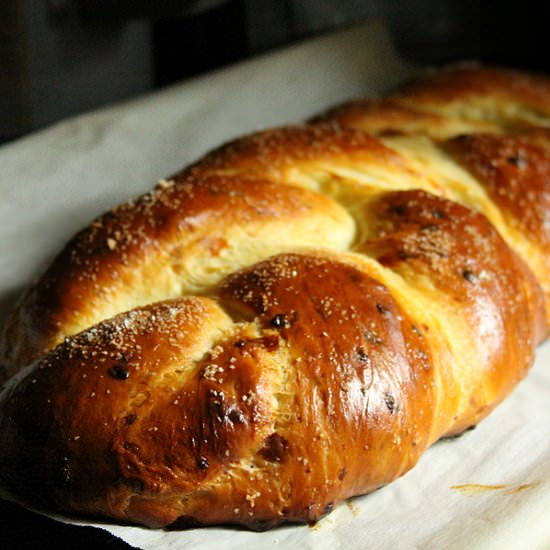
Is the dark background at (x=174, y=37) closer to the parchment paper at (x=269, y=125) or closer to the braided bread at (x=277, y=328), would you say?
the parchment paper at (x=269, y=125)

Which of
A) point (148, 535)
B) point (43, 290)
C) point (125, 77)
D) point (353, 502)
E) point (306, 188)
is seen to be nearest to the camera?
point (148, 535)

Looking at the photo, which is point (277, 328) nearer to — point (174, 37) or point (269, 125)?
point (269, 125)

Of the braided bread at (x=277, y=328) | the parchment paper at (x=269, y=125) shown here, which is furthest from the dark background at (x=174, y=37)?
the braided bread at (x=277, y=328)

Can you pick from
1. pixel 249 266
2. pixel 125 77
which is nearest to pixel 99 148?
pixel 125 77

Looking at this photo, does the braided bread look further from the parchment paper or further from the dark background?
the dark background

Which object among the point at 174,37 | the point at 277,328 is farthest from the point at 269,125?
the point at 277,328

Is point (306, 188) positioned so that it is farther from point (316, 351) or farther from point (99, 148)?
point (99, 148)
